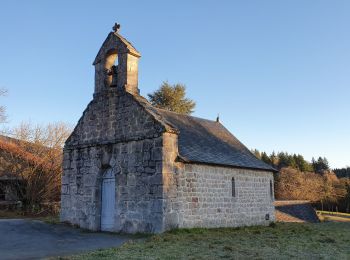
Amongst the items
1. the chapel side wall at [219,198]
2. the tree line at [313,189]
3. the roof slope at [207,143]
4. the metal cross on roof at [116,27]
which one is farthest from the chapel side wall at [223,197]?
the tree line at [313,189]

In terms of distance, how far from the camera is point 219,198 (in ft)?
58.8

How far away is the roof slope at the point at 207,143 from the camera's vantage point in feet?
57.2

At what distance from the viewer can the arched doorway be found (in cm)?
1720

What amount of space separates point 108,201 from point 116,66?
6.16 m

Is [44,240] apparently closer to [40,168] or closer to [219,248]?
[219,248]

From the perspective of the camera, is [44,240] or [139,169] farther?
[139,169]

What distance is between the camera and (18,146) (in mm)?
32250

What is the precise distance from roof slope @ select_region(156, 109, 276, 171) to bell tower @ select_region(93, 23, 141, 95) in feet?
6.53

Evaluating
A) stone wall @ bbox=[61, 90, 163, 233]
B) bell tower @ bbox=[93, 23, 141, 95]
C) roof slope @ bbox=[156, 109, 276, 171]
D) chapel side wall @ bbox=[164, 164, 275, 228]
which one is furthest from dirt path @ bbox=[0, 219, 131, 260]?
bell tower @ bbox=[93, 23, 141, 95]

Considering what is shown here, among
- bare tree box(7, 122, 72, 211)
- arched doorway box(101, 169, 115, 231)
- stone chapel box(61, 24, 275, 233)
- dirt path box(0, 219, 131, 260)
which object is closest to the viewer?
dirt path box(0, 219, 131, 260)

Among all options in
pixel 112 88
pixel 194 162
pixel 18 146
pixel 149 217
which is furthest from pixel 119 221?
pixel 18 146

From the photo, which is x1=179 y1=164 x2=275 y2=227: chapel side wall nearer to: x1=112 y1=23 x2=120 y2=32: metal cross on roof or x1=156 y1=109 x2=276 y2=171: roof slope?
x1=156 y1=109 x2=276 y2=171: roof slope

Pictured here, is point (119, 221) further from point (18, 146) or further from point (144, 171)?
point (18, 146)

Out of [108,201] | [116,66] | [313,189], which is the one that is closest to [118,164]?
[108,201]
